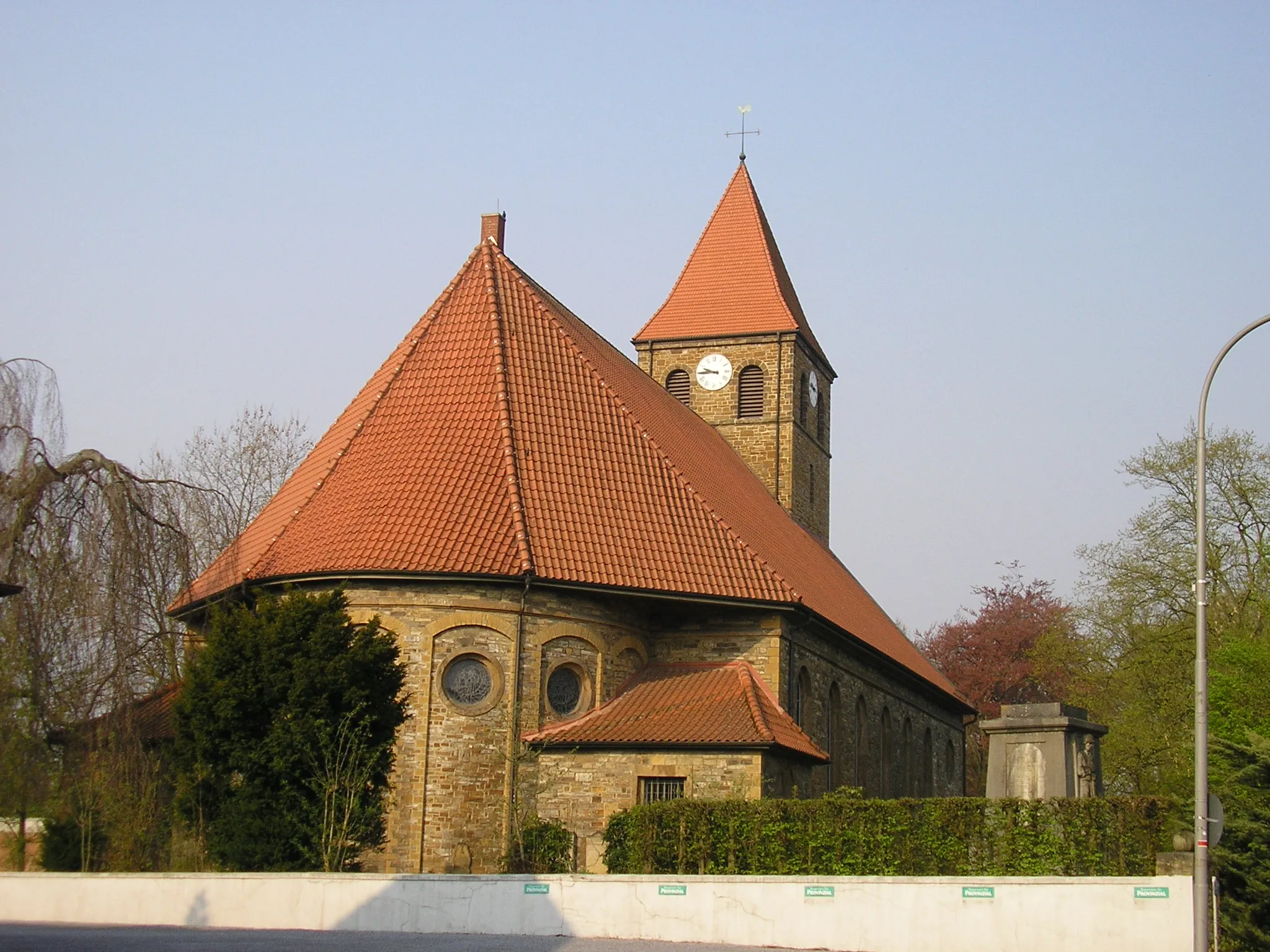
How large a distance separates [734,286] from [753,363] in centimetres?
260

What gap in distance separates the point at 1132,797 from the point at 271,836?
942cm

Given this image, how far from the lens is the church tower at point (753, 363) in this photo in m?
38.5

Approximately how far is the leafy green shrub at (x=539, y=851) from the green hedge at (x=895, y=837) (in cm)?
174

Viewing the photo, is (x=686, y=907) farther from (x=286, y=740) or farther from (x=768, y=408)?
(x=768, y=408)

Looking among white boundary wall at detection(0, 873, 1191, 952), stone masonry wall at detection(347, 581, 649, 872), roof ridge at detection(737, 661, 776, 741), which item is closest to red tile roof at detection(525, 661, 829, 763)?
roof ridge at detection(737, 661, 776, 741)

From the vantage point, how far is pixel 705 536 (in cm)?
2558

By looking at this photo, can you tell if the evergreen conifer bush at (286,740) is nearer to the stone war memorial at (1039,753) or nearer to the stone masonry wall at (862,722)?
the stone war memorial at (1039,753)

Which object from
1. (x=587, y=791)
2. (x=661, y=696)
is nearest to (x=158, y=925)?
(x=587, y=791)

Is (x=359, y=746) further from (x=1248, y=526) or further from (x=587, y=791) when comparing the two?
(x=1248, y=526)

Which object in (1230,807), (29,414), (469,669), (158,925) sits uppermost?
(29,414)

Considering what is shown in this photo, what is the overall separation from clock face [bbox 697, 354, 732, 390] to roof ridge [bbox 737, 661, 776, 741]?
15.3m

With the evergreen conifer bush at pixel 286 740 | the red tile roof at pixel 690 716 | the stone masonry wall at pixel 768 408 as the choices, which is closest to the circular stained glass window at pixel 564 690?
the red tile roof at pixel 690 716

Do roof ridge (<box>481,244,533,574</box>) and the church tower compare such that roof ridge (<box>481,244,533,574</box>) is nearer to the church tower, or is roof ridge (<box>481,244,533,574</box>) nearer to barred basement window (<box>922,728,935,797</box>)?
the church tower

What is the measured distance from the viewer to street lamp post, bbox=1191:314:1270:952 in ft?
45.2
